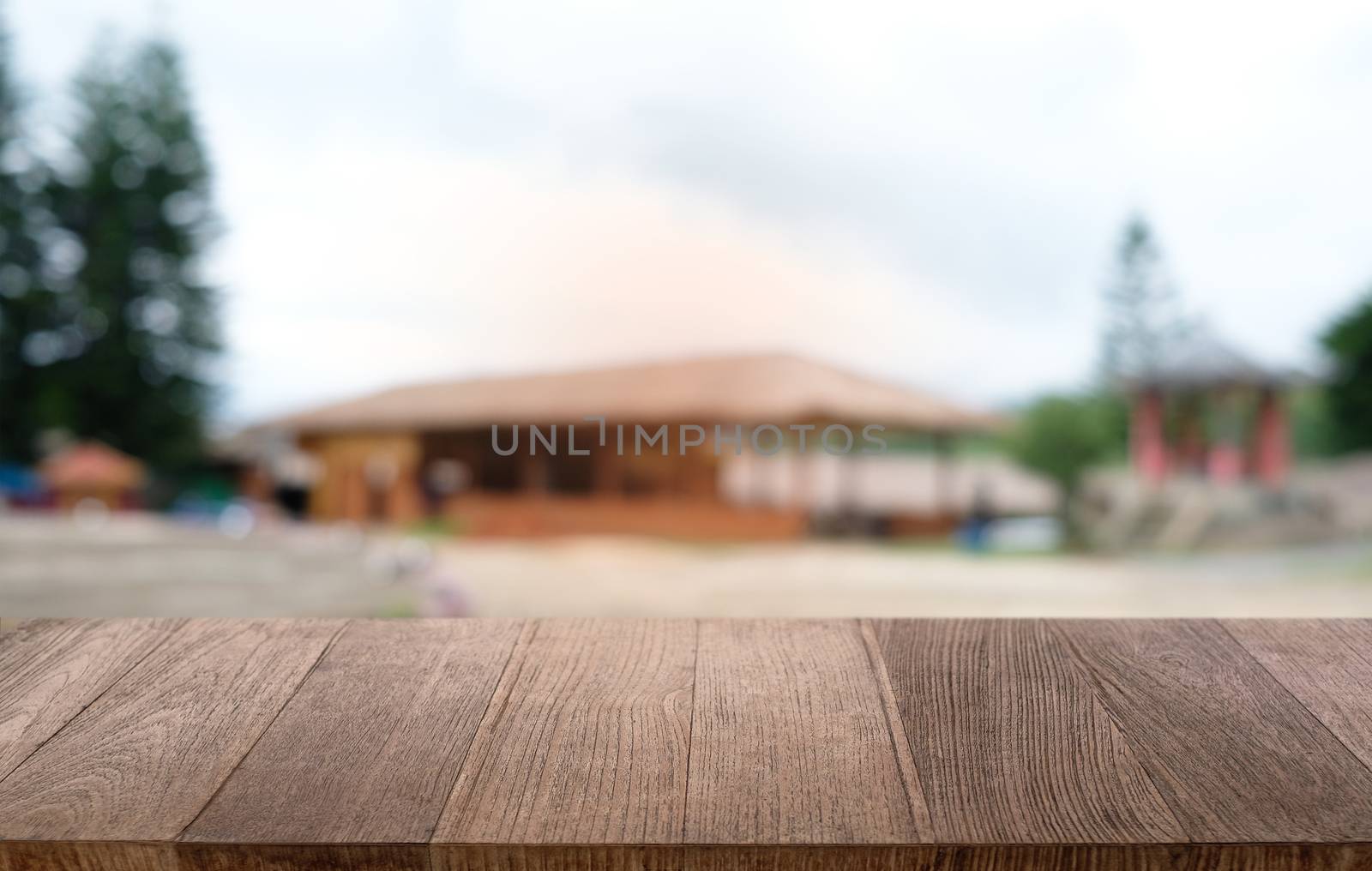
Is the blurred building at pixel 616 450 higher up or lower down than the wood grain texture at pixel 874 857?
lower down

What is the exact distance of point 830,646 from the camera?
2.06 ft

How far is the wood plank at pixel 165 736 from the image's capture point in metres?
0.44

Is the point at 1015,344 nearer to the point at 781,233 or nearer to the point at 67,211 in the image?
the point at 781,233

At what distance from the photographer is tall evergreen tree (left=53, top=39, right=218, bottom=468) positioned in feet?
25.9

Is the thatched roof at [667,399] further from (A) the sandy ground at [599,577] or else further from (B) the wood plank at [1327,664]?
(B) the wood plank at [1327,664]

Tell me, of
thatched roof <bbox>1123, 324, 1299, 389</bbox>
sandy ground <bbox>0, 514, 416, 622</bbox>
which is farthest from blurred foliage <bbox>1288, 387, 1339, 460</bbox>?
sandy ground <bbox>0, 514, 416, 622</bbox>

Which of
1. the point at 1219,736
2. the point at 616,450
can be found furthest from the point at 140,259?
the point at 1219,736

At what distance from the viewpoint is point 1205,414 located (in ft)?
29.1

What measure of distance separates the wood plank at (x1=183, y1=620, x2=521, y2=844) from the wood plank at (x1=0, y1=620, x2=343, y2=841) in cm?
1

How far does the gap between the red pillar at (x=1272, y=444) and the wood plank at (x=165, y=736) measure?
29.1ft

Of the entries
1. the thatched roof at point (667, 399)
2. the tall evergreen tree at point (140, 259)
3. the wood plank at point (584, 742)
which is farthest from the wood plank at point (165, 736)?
the tall evergreen tree at point (140, 259)

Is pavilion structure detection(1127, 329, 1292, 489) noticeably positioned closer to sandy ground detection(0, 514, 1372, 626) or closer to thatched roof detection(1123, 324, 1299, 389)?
thatched roof detection(1123, 324, 1299, 389)

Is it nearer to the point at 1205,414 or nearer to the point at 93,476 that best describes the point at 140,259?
the point at 93,476

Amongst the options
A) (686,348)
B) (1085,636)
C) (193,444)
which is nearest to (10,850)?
(1085,636)
